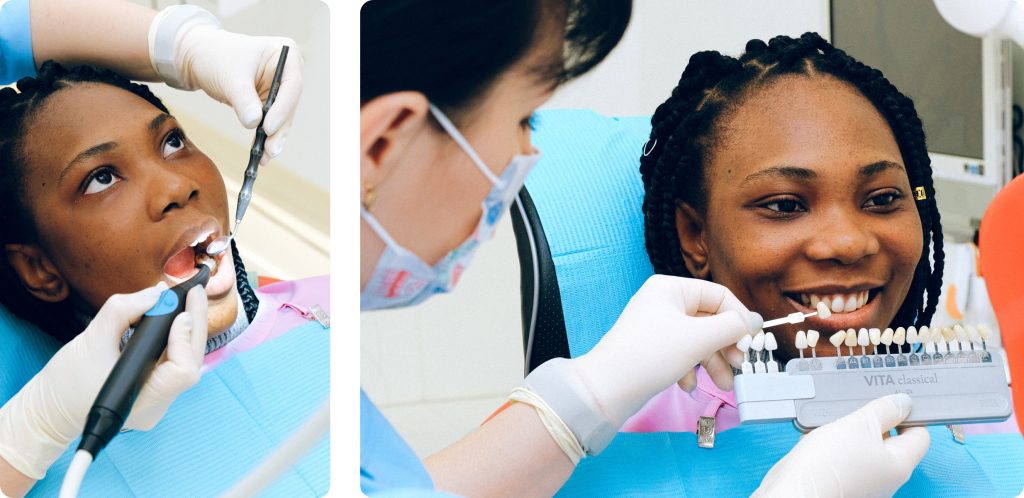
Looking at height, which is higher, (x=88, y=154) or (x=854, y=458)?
(x=88, y=154)

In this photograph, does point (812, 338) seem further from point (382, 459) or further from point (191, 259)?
point (191, 259)

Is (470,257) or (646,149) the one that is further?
(646,149)

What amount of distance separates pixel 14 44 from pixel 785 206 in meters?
1.02

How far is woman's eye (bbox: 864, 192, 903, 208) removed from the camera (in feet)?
4.15

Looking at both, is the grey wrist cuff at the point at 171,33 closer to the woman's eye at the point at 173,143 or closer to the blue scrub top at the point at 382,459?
the woman's eye at the point at 173,143

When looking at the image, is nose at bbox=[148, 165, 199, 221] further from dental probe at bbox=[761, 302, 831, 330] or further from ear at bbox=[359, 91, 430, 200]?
dental probe at bbox=[761, 302, 831, 330]

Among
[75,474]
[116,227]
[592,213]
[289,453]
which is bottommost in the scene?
[289,453]

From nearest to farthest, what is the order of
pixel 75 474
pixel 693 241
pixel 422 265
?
pixel 75 474, pixel 422 265, pixel 693 241

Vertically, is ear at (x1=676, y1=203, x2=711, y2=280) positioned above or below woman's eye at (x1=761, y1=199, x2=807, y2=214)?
below

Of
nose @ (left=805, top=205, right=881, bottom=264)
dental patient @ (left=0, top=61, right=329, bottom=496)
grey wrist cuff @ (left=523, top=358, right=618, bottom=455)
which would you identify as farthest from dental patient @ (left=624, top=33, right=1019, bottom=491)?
dental patient @ (left=0, top=61, right=329, bottom=496)

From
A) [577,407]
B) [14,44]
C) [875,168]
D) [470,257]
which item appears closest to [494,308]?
[470,257]

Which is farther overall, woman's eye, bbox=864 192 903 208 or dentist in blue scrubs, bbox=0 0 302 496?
woman's eye, bbox=864 192 903 208

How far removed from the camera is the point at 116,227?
4.02ft

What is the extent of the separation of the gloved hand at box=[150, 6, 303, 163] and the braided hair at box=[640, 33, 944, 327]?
51cm
